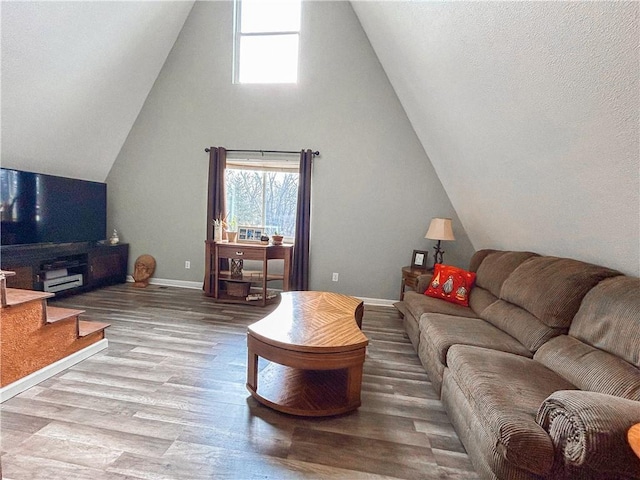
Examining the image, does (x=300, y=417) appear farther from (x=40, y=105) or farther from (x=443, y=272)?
(x=40, y=105)

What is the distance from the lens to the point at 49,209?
3.57 metres

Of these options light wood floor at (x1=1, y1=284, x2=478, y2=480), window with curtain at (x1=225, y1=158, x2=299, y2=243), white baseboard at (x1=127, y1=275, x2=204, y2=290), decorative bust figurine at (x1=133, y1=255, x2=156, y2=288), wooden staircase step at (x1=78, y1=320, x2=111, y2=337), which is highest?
window with curtain at (x1=225, y1=158, x2=299, y2=243)

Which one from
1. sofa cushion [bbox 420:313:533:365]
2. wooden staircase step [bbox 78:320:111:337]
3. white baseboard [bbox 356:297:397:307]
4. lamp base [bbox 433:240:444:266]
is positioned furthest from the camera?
white baseboard [bbox 356:297:397:307]

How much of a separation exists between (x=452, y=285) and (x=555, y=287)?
1073mm

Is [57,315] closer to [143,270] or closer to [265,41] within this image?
[143,270]

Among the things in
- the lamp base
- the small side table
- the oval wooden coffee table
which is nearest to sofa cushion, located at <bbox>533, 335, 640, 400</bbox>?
the oval wooden coffee table

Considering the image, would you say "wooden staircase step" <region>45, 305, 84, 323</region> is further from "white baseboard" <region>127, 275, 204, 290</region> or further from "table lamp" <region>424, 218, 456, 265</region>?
"table lamp" <region>424, 218, 456, 265</region>

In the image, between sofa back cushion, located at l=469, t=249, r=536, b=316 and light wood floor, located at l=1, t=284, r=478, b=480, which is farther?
sofa back cushion, located at l=469, t=249, r=536, b=316

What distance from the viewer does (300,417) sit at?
1.78 meters

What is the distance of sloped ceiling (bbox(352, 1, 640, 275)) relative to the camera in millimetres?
1308

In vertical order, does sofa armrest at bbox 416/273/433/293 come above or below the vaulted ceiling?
below

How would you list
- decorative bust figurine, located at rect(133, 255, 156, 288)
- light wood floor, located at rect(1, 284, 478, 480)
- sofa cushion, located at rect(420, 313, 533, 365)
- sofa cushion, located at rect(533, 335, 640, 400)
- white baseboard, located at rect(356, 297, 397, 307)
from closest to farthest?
sofa cushion, located at rect(533, 335, 640, 400), light wood floor, located at rect(1, 284, 478, 480), sofa cushion, located at rect(420, 313, 533, 365), white baseboard, located at rect(356, 297, 397, 307), decorative bust figurine, located at rect(133, 255, 156, 288)

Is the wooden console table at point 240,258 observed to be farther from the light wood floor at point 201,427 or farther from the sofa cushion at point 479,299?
the sofa cushion at point 479,299

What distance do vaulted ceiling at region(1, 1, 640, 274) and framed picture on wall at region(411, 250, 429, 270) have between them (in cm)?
66
